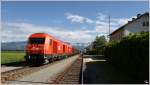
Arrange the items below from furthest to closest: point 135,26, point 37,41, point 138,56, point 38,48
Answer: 1. point 135,26
2. point 37,41
3. point 38,48
4. point 138,56

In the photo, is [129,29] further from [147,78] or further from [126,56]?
[147,78]

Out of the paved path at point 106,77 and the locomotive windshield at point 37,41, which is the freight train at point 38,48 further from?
the paved path at point 106,77

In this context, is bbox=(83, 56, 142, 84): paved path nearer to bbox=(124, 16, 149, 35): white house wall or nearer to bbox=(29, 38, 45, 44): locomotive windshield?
bbox=(29, 38, 45, 44): locomotive windshield

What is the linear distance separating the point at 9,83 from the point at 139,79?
6.34m

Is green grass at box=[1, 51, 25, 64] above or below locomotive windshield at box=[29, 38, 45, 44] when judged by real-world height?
below

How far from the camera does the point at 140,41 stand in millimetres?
15750

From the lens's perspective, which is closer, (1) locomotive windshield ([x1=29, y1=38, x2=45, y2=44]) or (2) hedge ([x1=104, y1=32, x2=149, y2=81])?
(2) hedge ([x1=104, y1=32, x2=149, y2=81])

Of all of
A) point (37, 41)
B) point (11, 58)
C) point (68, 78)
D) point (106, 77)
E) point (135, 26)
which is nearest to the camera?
point (68, 78)

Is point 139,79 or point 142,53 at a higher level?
point 142,53

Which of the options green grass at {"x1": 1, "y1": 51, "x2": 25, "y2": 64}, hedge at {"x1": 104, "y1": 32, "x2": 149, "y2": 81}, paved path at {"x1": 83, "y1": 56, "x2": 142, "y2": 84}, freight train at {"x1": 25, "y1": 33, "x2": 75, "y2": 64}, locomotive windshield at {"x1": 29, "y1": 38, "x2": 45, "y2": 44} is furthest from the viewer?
green grass at {"x1": 1, "y1": 51, "x2": 25, "y2": 64}

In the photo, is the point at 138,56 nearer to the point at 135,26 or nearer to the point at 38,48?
the point at 38,48

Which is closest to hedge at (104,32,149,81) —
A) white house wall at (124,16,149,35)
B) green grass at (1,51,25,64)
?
green grass at (1,51,25,64)

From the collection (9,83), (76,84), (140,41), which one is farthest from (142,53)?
(9,83)

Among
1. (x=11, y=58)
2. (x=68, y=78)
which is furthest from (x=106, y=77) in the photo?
(x=11, y=58)
